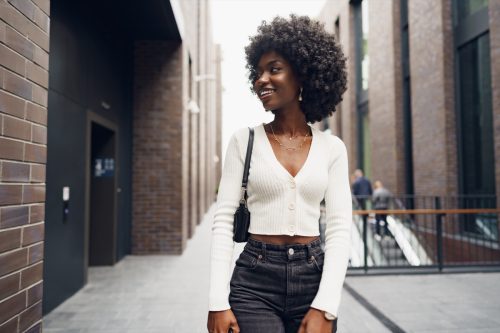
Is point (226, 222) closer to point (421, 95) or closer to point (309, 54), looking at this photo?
point (309, 54)

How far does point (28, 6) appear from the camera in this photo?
2.13 meters

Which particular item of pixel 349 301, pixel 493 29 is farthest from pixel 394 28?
pixel 349 301

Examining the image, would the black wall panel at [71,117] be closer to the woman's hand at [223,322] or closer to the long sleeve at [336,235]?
the woman's hand at [223,322]

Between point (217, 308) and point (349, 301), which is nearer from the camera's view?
point (217, 308)

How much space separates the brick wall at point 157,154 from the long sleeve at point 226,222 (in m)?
6.58

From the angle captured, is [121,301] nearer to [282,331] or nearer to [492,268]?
[282,331]

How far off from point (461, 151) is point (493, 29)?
280 centimetres

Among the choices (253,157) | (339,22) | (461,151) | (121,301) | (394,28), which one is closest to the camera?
(253,157)

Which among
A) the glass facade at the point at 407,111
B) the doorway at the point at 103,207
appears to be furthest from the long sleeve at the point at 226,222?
the glass facade at the point at 407,111

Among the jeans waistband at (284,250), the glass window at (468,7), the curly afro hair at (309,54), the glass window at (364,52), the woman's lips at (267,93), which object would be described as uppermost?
the glass window at (364,52)

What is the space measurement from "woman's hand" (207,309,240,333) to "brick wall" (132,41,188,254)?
6744 mm

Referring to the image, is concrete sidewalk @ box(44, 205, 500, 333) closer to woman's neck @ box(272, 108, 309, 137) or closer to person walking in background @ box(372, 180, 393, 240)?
person walking in background @ box(372, 180, 393, 240)

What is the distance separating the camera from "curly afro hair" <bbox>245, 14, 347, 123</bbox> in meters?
1.68

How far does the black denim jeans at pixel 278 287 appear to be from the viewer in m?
1.51
